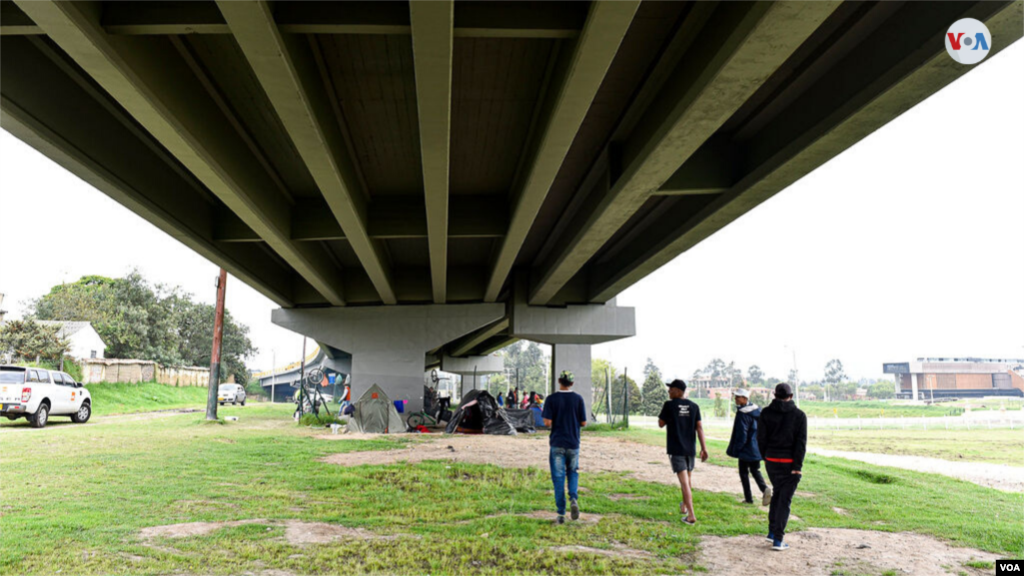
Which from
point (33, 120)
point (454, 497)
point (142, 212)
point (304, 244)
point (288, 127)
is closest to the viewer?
point (33, 120)

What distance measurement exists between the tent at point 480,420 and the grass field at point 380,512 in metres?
8.66

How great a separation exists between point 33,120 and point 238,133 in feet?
10.1

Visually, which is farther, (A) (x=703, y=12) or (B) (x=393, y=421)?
(B) (x=393, y=421)

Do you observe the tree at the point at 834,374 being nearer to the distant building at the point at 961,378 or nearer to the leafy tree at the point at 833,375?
the leafy tree at the point at 833,375

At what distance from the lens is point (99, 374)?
3591 cm

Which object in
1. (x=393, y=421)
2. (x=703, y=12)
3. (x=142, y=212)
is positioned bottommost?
(x=393, y=421)

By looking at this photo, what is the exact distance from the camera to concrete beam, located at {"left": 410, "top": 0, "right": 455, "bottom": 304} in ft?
18.1

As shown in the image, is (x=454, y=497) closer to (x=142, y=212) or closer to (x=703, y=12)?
(x=703, y=12)

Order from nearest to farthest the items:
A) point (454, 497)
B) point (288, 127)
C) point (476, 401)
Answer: point (288, 127), point (454, 497), point (476, 401)

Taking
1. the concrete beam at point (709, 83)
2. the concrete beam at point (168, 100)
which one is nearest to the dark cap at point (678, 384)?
the concrete beam at point (709, 83)

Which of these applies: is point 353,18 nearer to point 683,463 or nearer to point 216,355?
point 683,463

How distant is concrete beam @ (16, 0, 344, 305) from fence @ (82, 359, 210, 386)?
29.6m

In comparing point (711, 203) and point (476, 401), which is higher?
point (711, 203)

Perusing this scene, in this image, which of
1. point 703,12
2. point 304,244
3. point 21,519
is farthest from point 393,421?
point 703,12
